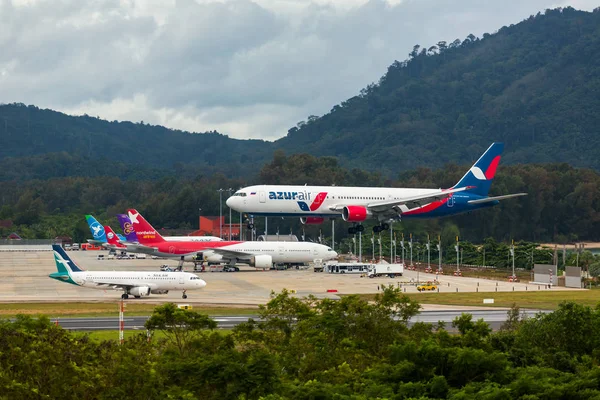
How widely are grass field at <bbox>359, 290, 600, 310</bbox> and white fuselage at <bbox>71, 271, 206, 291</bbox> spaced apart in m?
16.8

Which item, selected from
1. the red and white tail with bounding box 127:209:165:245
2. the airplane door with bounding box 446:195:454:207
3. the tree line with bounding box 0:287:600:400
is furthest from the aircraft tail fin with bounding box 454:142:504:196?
the tree line with bounding box 0:287:600:400

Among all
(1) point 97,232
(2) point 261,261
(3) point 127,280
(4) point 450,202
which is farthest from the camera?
(1) point 97,232

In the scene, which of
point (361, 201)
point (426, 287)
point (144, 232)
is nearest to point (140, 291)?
point (361, 201)

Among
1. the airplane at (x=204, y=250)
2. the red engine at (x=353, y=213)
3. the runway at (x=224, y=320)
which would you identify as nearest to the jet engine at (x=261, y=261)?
the airplane at (x=204, y=250)

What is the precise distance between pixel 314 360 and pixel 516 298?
59.2 metres

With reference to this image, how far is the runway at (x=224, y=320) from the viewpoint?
67.4m

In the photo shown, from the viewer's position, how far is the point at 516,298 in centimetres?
9538

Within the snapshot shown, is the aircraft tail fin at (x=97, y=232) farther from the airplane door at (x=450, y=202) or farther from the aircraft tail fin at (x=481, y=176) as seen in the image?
the airplane door at (x=450, y=202)

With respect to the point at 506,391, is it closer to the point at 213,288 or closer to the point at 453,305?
the point at 453,305

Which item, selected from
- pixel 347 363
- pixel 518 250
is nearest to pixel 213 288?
pixel 518 250

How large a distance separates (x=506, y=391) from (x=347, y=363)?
9019 millimetres

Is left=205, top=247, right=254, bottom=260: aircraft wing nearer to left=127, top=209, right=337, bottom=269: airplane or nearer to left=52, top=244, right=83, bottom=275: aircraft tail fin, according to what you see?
left=127, top=209, right=337, bottom=269: airplane

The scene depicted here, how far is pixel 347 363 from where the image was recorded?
39062 mm

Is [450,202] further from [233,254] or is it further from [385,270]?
[233,254]
